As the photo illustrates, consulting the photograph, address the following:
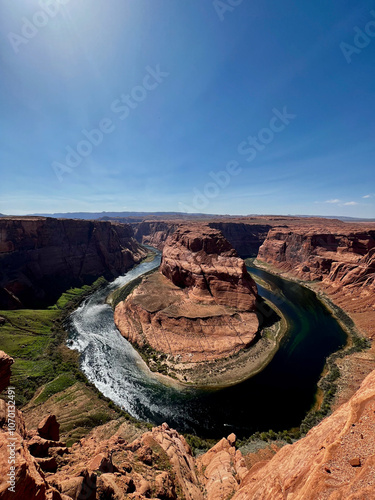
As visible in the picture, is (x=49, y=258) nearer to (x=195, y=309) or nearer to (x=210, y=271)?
(x=195, y=309)

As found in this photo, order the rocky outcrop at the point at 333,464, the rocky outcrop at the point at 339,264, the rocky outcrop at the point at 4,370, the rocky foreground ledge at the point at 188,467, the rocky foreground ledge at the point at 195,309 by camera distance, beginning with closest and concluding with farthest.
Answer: the rocky outcrop at the point at 333,464, the rocky foreground ledge at the point at 188,467, the rocky outcrop at the point at 4,370, the rocky foreground ledge at the point at 195,309, the rocky outcrop at the point at 339,264

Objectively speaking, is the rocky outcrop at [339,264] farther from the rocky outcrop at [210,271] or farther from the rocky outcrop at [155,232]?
the rocky outcrop at [155,232]

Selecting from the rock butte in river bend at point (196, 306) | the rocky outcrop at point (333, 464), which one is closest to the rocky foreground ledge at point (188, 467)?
the rocky outcrop at point (333, 464)

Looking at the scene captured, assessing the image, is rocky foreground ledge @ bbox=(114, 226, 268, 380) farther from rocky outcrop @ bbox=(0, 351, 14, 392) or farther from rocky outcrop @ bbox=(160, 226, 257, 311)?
rocky outcrop @ bbox=(0, 351, 14, 392)

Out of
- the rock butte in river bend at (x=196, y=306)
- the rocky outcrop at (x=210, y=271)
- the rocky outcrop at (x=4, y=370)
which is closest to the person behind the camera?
the rocky outcrop at (x=4, y=370)

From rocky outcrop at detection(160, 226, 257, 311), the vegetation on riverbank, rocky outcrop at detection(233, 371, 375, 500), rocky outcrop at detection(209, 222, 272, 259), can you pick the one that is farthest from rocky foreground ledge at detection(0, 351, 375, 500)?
rocky outcrop at detection(209, 222, 272, 259)

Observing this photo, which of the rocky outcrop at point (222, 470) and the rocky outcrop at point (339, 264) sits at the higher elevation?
the rocky outcrop at point (339, 264)

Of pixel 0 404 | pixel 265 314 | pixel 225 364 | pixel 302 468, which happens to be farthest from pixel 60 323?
pixel 302 468

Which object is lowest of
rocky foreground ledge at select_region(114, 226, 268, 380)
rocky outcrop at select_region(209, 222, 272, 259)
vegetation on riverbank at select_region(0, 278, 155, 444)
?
vegetation on riverbank at select_region(0, 278, 155, 444)
